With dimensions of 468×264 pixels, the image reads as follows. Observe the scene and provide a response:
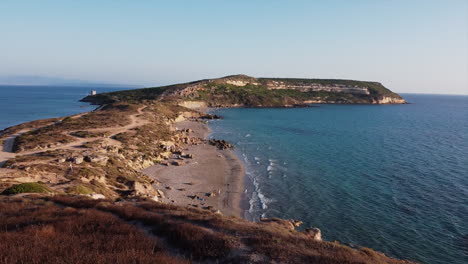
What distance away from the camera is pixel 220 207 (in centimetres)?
2997

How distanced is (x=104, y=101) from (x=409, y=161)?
14463 centimetres

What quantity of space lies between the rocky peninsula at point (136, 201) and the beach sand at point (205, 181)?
0.43ft

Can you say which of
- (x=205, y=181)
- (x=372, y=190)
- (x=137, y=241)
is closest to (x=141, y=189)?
(x=205, y=181)

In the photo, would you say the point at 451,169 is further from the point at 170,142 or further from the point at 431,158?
the point at 170,142

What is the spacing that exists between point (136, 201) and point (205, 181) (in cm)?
1849

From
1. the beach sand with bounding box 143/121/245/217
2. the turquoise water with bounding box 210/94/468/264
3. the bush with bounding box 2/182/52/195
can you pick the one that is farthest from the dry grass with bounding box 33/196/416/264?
the beach sand with bounding box 143/121/245/217

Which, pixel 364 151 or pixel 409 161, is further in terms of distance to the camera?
pixel 364 151

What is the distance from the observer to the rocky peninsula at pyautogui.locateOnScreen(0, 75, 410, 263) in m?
9.84

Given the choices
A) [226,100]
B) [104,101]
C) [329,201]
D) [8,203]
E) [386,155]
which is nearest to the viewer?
[8,203]

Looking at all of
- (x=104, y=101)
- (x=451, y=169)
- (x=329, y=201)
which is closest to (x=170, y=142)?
(x=329, y=201)

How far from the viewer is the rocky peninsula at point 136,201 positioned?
9.84m

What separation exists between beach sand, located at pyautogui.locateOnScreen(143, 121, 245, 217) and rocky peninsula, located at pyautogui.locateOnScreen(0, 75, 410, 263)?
5.2 inches

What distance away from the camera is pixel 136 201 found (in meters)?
19.7

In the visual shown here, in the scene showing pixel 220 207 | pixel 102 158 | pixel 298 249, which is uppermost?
pixel 298 249
